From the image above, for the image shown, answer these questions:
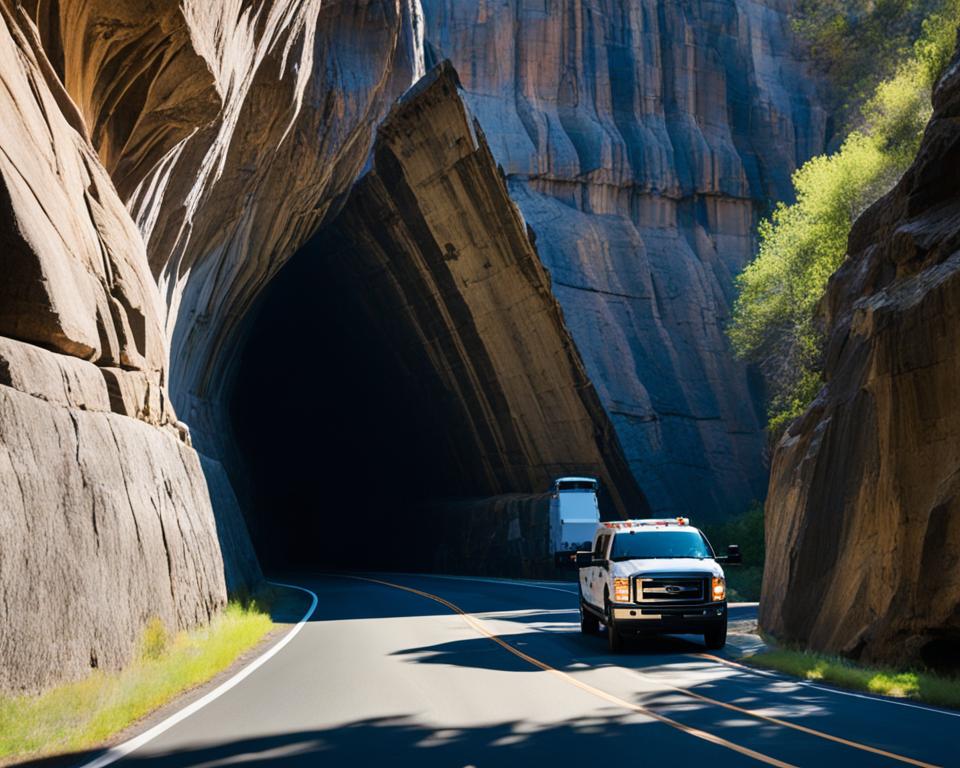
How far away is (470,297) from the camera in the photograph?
147 ft

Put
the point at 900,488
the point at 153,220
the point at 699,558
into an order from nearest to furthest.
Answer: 1. the point at 900,488
2. the point at 699,558
3. the point at 153,220

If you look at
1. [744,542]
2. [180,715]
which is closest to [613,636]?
[180,715]

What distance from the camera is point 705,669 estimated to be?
1449cm

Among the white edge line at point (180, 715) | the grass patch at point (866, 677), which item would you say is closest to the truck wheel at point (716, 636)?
the grass patch at point (866, 677)

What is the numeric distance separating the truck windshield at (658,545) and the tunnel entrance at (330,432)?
3227cm

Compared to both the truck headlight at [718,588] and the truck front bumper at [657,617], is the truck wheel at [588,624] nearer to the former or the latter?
the truck front bumper at [657,617]

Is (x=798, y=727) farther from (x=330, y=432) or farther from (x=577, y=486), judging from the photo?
(x=330, y=432)

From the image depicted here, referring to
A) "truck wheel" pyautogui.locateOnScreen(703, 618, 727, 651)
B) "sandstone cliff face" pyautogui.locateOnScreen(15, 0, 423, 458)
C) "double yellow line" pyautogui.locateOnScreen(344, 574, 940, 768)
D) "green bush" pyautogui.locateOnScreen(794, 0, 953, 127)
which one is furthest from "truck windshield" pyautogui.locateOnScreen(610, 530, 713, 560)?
"green bush" pyautogui.locateOnScreen(794, 0, 953, 127)

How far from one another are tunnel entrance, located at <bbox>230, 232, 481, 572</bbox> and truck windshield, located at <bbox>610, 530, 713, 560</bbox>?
32.3 metres

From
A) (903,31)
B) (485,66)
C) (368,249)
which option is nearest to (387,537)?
(368,249)

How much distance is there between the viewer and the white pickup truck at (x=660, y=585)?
16.5 metres

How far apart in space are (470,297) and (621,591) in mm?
29087

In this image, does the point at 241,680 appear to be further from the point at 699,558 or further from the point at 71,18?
the point at 71,18

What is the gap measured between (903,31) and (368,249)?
32.6 metres
